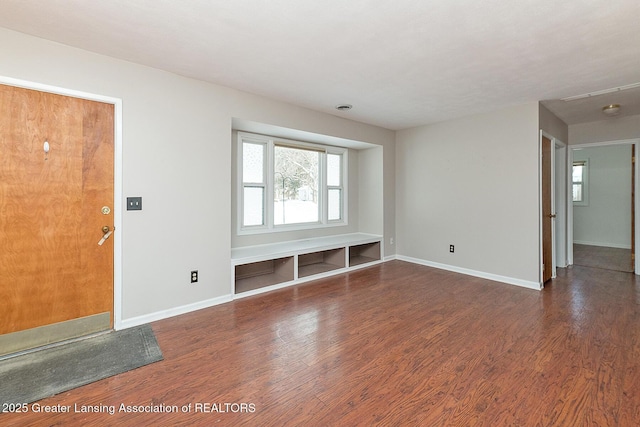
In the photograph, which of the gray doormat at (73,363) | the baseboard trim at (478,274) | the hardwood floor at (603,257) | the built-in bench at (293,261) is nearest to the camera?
the gray doormat at (73,363)

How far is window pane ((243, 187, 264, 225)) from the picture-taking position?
421 cm

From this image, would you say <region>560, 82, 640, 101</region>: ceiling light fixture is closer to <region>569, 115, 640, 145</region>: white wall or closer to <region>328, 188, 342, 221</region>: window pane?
<region>569, 115, 640, 145</region>: white wall

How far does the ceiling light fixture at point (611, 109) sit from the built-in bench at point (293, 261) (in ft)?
12.1

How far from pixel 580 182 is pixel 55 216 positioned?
971cm

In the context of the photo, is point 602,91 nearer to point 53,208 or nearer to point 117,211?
point 117,211

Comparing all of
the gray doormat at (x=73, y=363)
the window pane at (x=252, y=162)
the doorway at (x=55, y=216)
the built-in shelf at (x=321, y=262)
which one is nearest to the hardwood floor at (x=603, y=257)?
the built-in shelf at (x=321, y=262)

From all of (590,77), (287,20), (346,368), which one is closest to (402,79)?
(287,20)

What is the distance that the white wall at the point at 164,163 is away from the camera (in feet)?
7.90

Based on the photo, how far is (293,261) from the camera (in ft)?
13.2

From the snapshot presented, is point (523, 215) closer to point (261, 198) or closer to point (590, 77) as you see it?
point (590, 77)

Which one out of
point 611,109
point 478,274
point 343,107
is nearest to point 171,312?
point 343,107

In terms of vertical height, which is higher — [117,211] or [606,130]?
[606,130]

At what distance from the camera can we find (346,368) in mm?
2059

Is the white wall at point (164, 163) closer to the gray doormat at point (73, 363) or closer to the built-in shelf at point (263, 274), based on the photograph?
the gray doormat at point (73, 363)
